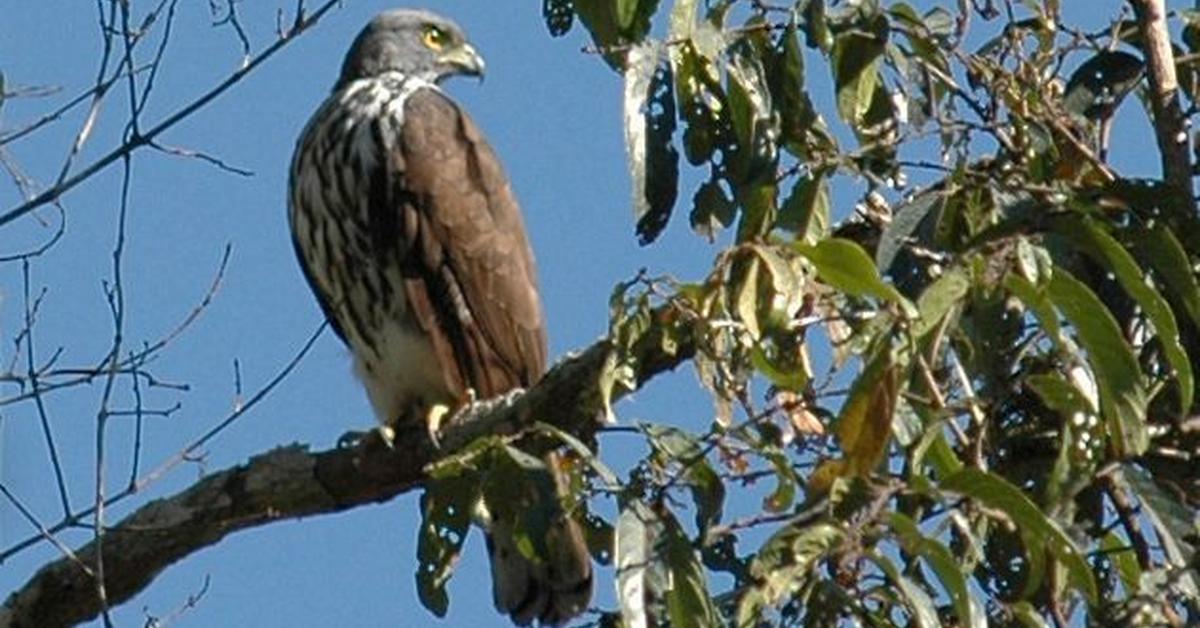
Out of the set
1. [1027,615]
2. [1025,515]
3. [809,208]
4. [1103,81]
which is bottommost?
[1027,615]

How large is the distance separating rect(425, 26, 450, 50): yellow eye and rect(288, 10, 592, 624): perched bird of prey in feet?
2.56

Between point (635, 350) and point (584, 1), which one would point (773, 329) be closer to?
point (635, 350)

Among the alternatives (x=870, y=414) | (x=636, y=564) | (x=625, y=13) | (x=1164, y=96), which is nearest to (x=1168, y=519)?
(x=870, y=414)

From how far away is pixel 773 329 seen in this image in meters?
3.20

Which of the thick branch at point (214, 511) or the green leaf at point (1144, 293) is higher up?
the thick branch at point (214, 511)

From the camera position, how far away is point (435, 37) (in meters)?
6.51

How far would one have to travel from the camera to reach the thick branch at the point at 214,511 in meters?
4.77

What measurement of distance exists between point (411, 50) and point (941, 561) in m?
3.62

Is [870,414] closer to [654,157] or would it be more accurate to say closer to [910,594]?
[910,594]

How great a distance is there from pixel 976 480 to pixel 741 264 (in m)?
0.42

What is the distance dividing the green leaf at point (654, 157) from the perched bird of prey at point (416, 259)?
164 cm

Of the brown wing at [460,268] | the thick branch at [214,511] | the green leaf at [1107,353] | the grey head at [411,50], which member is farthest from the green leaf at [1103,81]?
the grey head at [411,50]

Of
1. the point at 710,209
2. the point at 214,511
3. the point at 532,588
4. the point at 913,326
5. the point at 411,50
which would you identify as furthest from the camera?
the point at 411,50

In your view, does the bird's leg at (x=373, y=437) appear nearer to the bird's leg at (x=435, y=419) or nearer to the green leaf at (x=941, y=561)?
the bird's leg at (x=435, y=419)
